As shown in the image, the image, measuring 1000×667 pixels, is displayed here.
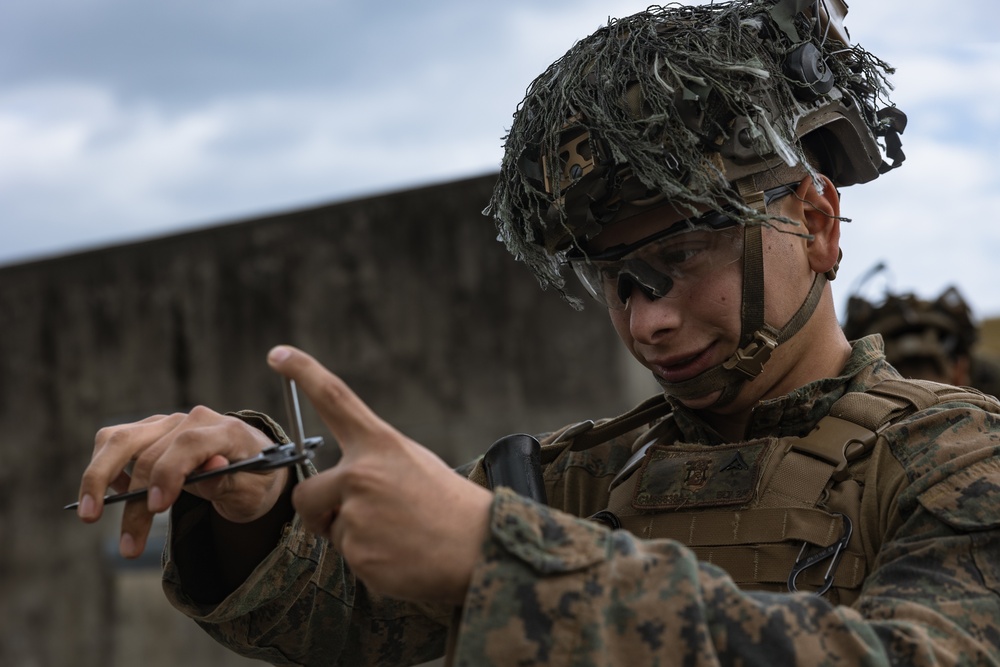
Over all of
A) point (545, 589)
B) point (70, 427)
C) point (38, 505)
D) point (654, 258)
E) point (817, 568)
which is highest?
point (654, 258)

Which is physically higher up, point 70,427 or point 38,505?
point 70,427

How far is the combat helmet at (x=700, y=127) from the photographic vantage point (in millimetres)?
2578

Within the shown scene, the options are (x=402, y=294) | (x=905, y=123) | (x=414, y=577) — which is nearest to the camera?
(x=414, y=577)

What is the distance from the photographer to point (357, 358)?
9523 mm

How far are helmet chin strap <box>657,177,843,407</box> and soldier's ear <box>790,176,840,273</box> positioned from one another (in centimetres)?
10

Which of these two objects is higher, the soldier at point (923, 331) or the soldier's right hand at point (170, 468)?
the soldier's right hand at point (170, 468)

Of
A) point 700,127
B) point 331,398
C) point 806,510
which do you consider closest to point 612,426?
point 806,510

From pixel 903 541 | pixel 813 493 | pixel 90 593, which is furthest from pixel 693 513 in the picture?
pixel 90 593

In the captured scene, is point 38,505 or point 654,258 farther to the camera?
point 38,505

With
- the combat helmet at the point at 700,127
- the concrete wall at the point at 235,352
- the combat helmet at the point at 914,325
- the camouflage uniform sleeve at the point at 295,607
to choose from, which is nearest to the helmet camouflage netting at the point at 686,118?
the combat helmet at the point at 700,127

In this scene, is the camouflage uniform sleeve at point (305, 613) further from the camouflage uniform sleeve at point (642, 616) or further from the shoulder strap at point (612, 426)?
the camouflage uniform sleeve at point (642, 616)

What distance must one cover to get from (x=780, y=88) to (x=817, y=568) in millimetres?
1092

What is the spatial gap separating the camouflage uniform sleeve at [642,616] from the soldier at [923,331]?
5408mm

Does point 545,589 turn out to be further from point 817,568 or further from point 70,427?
Result: point 70,427
